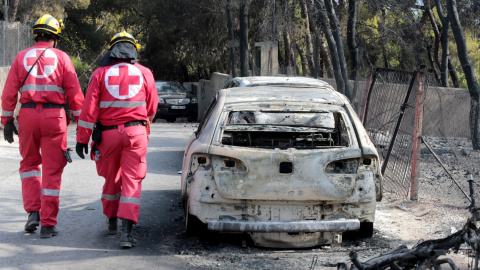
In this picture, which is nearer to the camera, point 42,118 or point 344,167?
point 344,167

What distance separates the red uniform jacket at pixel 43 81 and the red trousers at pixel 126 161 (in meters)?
0.53

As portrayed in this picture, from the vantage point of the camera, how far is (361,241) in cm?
596

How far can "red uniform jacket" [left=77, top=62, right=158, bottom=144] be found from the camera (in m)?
5.78

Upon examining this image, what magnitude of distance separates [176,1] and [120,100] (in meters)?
29.3

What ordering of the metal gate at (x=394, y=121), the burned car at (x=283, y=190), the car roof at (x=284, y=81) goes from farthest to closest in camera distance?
the metal gate at (x=394, y=121), the car roof at (x=284, y=81), the burned car at (x=283, y=190)

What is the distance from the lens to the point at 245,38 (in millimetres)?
21641

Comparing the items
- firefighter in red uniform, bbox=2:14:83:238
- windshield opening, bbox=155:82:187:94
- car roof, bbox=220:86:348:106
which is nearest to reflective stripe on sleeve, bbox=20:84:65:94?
firefighter in red uniform, bbox=2:14:83:238

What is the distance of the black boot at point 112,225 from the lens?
610 cm

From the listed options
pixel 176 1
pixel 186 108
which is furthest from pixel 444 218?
pixel 176 1

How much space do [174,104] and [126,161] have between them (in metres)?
17.3

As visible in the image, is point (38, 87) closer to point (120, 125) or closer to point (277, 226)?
point (120, 125)

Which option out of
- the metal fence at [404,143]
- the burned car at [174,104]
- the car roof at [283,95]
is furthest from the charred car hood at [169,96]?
the car roof at [283,95]

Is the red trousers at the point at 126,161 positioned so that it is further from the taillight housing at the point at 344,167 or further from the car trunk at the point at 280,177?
the taillight housing at the point at 344,167

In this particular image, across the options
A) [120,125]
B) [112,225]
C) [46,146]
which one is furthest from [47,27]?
[112,225]
